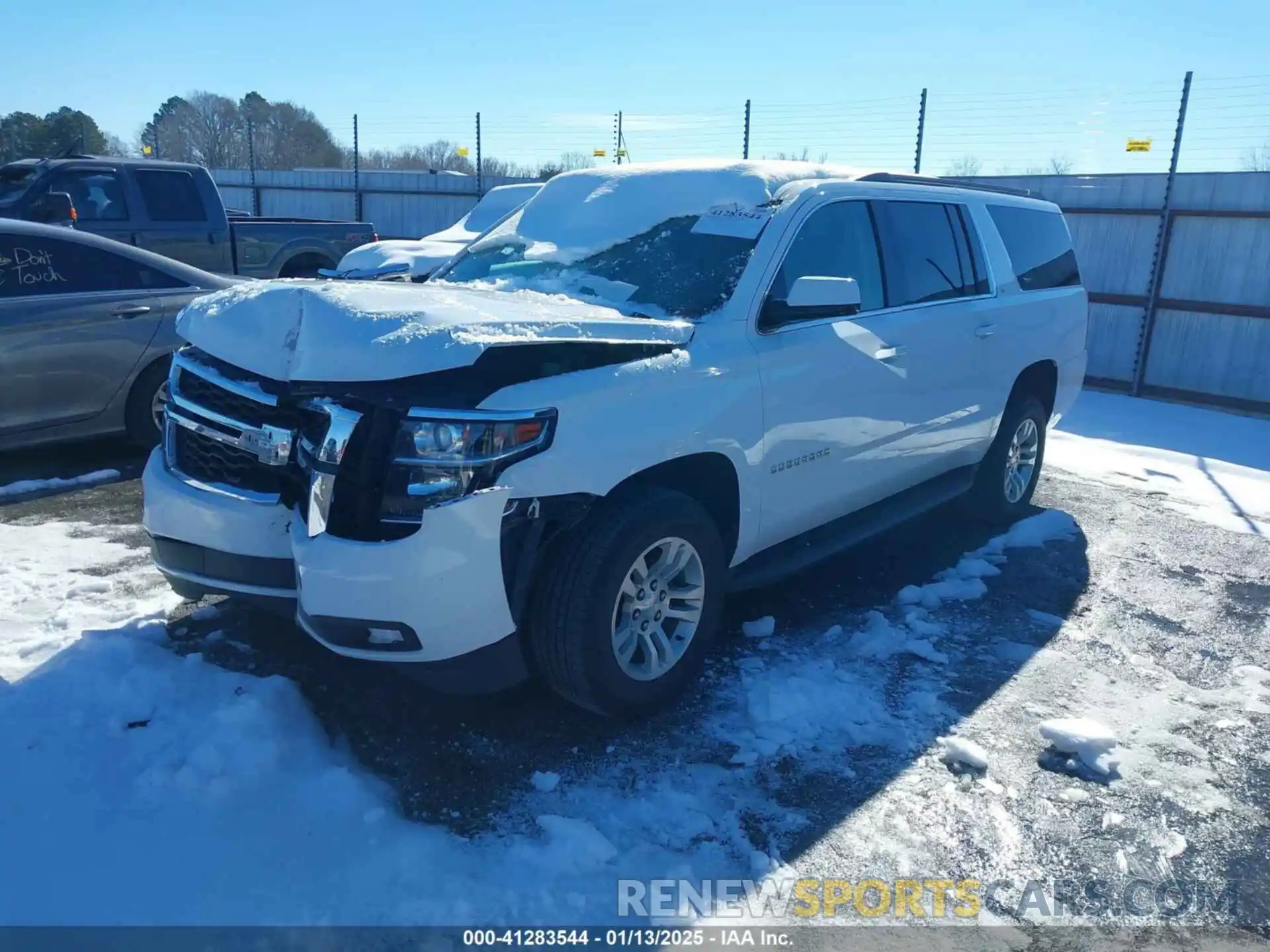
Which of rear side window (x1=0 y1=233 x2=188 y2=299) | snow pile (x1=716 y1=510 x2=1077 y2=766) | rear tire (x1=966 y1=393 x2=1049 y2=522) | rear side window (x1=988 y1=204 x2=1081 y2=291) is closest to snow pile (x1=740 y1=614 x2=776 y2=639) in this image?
snow pile (x1=716 y1=510 x2=1077 y2=766)

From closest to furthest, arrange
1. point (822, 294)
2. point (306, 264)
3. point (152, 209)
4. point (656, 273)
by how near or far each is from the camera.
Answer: point (822, 294) < point (656, 273) < point (152, 209) < point (306, 264)

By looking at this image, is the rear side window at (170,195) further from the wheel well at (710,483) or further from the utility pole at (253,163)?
the utility pole at (253,163)

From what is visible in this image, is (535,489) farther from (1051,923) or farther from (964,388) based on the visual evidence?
(964,388)

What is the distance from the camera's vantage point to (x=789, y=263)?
13.2 ft

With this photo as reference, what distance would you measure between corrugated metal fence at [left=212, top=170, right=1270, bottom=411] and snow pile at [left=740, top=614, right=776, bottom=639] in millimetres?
7172

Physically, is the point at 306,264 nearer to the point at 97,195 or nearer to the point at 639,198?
the point at 97,195

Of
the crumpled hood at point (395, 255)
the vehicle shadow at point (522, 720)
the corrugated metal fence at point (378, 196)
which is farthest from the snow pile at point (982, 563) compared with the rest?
the corrugated metal fence at point (378, 196)

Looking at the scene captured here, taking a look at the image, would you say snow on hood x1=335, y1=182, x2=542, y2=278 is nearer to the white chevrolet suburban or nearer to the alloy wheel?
the white chevrolet suburban

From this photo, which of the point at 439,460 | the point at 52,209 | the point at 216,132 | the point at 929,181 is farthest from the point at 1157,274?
the point at 216,132

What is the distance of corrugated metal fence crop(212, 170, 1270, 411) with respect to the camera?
34.0 ft

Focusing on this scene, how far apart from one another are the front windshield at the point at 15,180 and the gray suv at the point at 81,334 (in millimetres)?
4276

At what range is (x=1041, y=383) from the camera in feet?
20.4

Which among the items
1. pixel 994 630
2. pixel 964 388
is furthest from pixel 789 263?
pixel 994 630

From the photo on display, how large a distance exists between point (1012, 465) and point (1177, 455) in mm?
3297
